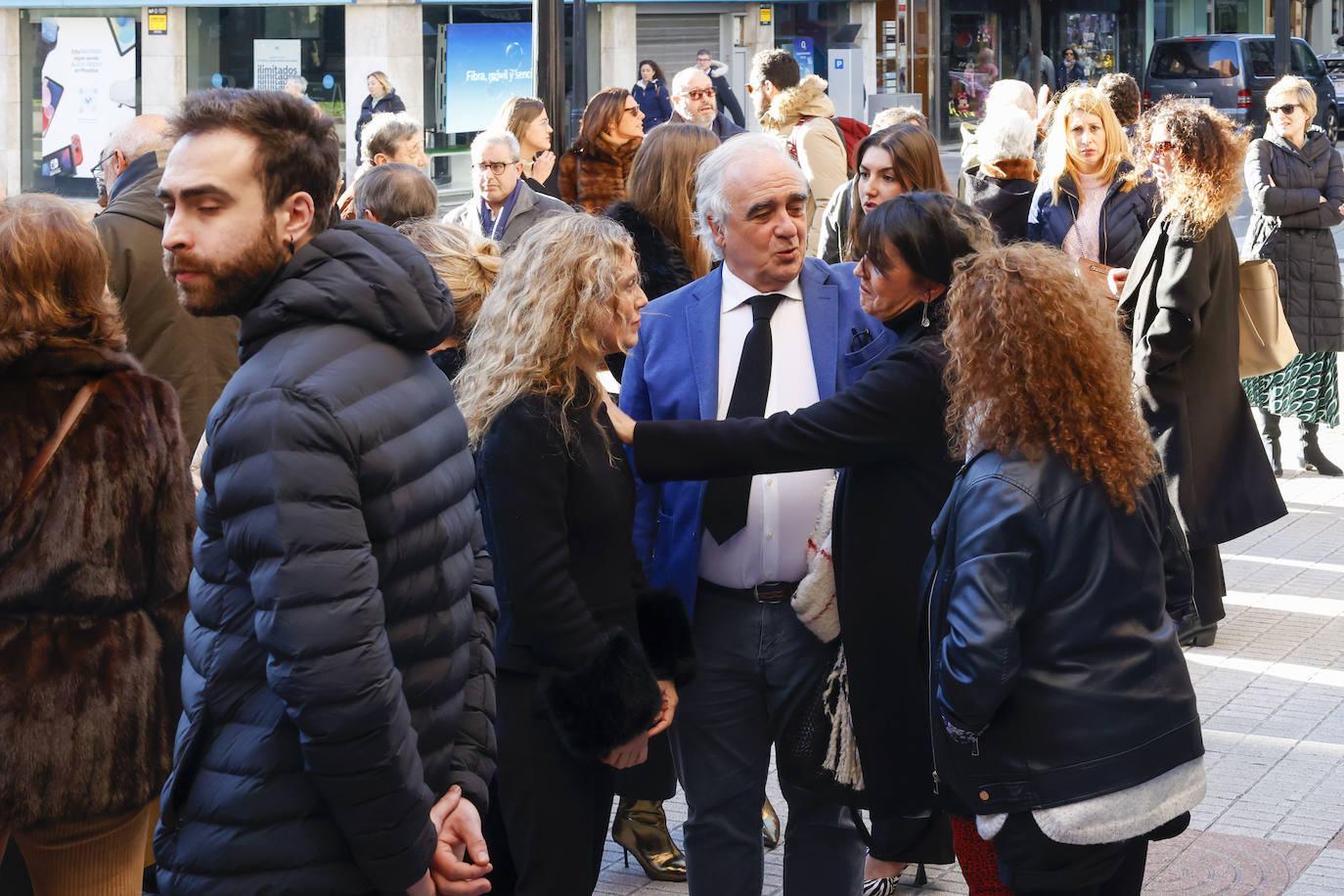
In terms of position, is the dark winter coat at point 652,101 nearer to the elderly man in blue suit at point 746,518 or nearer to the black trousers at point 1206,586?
the black trousers at point 1206,586

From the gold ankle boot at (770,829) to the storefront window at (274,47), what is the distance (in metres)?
23.4

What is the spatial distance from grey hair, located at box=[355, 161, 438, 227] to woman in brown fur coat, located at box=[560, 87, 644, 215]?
187cm

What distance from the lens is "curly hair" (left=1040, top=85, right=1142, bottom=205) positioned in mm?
7211

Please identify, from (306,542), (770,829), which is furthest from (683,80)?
Answer: (306,542)

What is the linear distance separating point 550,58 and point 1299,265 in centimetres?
468

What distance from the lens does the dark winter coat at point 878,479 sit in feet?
11.8

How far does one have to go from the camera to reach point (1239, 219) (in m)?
21.3

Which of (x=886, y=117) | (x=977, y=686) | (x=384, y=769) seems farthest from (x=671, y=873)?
(x=886, y=117)

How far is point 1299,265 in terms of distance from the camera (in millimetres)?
9852

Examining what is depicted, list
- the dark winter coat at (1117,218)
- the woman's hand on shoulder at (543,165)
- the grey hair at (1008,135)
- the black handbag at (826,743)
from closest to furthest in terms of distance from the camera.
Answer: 1. the black handbag at (826,743)
2. the dark winter coat at (1117,218)
3. the grey hair at (1008,135)
4. the woman's hand on shoulder at (543,165)

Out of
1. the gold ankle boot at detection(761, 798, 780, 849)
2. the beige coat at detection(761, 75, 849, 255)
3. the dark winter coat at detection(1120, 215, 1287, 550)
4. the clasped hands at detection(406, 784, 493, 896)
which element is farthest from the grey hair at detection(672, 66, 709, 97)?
the clasped hands at detection(406, 784, 493, 896)

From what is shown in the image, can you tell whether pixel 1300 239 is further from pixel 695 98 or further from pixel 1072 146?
pixel 695 98

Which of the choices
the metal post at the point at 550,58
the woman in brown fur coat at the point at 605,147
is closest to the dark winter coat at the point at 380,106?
the metal post at the point at 550,58

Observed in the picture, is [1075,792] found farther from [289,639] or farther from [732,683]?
[289,639]
